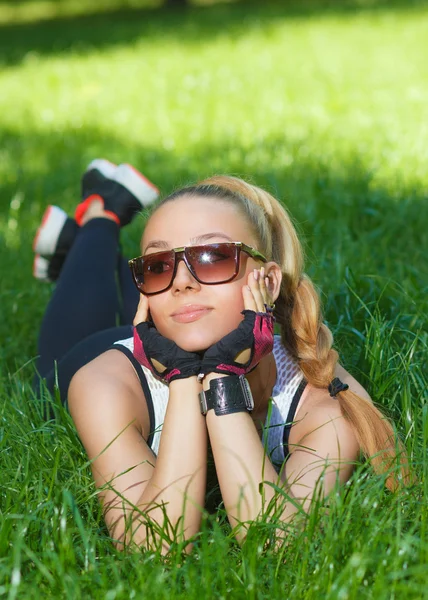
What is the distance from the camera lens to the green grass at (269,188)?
1.98m

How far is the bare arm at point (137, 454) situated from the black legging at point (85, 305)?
74 cm

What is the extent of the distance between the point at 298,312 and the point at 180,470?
723 mm

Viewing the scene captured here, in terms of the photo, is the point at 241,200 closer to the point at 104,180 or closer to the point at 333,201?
the point at 104,180

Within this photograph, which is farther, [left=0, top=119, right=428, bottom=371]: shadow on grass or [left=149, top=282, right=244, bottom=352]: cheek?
[left=0, top=119, right=428, bottom=371]: shadow on grass

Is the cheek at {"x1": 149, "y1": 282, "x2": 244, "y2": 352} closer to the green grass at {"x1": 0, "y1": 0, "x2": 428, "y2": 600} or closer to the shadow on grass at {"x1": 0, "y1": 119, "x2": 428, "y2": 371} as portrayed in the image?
the green grass at {"x1": 0, "y1": 0, "x2": 428, "y2": 600}

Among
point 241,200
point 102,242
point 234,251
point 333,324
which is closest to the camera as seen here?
point 234,251

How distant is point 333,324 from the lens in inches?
133

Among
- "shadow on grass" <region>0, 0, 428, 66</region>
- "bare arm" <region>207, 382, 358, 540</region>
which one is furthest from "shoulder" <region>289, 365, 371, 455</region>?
"shadow on grass" <region>0, 0, 428, 66</region>

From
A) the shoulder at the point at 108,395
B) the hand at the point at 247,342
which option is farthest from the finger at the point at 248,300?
the shoulder at the point at 108,395

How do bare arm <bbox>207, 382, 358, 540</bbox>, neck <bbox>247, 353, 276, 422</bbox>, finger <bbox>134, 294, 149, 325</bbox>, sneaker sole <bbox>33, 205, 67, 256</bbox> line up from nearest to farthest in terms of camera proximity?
bare arm <bbox>207, 382, 358, 540</bbox>, finger <bbox>134, 294, 149, 325</bbox>, neck <bbox>247, 353, 276, 422</bbox>, sneaker sole <bbox>33, 205, 67, 256</bbox>

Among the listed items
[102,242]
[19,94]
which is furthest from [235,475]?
[19,94]

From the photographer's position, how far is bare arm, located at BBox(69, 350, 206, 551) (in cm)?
219

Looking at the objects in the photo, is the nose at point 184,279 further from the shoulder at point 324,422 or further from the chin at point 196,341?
the shoulder at point 324,422

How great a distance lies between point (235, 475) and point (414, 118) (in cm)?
480
